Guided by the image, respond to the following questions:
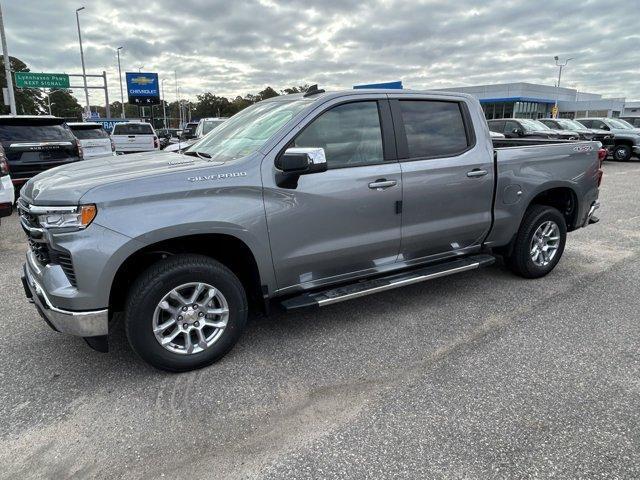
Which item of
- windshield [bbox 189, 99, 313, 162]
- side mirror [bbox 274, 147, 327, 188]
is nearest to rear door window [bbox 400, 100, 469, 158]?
windshield [bbox 189, 99, 313, 162]

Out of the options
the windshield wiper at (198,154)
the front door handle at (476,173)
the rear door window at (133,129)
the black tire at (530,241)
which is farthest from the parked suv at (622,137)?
the windshield wiper at (198,154)

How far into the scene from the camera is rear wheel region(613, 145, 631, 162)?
778 inches

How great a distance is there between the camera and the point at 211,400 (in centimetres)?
290

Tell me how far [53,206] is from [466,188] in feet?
10.6

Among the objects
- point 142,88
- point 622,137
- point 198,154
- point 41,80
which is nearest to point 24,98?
point 142,88

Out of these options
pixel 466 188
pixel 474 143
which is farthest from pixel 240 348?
pixel 474 143

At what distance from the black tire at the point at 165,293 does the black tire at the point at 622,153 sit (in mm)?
21813

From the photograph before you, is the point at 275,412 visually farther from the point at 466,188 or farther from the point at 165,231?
the point at 466,188

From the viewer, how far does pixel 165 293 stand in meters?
2.97

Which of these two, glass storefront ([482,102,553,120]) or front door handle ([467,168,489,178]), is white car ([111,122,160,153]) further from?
glass storefront ([482,102,553,120])

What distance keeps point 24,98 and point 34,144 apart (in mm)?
78544

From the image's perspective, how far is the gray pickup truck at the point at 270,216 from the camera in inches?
111

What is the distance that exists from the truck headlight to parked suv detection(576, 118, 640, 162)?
22.3 meters

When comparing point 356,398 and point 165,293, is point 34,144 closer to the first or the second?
point 165,293
